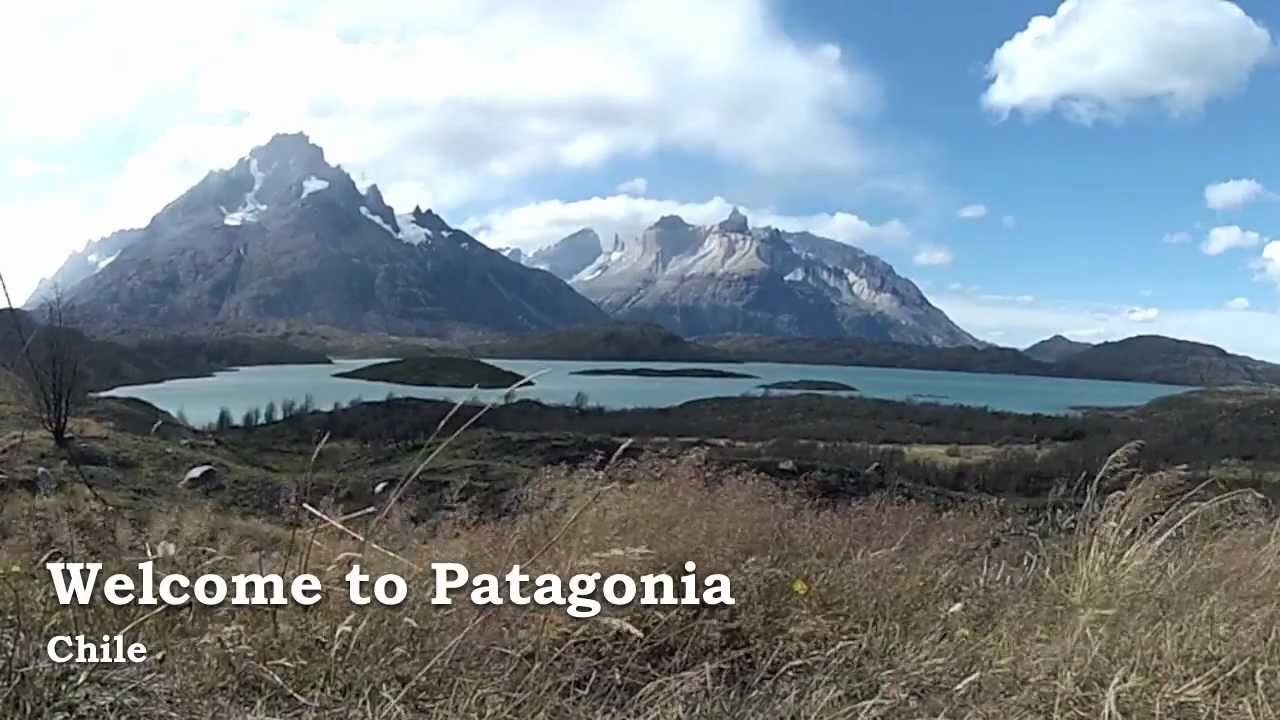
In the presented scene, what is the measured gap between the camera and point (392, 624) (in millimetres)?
3002

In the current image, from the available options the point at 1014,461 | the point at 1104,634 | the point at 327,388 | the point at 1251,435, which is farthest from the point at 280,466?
the point at 327,388

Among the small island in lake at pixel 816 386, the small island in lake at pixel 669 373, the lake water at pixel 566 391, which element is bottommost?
the lake water at pixel 566 391

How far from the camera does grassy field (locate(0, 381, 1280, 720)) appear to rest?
2645 millimetres

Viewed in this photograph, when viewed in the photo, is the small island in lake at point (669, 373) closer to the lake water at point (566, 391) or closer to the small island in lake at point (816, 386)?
the lake water at point (566, 391)

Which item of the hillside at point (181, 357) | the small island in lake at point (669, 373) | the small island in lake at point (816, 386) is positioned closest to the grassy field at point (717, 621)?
the hillside at point (181, 357)

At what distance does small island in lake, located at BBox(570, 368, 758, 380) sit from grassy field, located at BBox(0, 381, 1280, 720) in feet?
425

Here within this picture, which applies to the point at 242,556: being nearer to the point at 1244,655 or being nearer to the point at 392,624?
the point at 392,624

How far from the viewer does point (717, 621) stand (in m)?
3.30

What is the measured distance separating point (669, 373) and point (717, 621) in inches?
5660

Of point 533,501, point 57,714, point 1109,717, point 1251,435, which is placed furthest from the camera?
point 1251,435

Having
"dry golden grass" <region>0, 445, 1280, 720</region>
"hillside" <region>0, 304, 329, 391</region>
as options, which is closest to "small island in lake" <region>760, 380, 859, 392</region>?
"hillside" <region>0, 304, 329, 391</region>

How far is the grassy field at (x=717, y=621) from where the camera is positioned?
264cm

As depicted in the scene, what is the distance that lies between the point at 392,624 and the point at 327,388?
100986mm

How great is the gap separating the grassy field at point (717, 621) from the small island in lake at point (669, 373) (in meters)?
129
